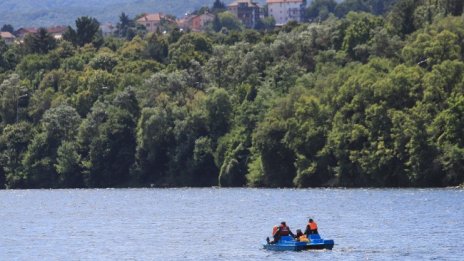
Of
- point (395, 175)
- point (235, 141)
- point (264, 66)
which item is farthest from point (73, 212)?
point (264, 66)

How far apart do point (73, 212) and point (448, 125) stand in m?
32.1

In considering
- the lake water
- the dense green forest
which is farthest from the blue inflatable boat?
the dense green forest

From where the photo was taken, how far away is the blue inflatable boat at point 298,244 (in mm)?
69000

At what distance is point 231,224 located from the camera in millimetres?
89938

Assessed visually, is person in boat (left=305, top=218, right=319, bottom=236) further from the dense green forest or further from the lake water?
the dense green forest

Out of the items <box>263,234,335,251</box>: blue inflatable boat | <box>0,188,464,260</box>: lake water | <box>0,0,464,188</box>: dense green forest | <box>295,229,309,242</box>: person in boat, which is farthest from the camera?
<box>0,0,464,188</box>: dense green forest

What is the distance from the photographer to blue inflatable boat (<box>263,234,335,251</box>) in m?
69.0

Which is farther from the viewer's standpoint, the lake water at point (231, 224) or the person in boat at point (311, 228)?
the lake water at point (231, 224)

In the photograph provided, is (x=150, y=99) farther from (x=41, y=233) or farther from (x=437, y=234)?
(x=437, y=234)

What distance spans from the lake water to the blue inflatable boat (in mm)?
383

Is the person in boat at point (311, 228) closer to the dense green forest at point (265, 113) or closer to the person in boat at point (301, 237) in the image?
the person in boat at point (301, 237)

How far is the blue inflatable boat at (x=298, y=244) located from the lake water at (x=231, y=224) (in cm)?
38

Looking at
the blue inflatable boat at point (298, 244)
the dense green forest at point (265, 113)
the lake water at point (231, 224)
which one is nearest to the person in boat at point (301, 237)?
the blue inflatable boat at point (298, 244)

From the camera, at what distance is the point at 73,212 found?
359 ft
